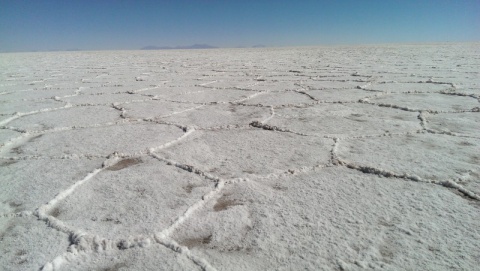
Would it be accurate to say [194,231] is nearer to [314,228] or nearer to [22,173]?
[314,228]

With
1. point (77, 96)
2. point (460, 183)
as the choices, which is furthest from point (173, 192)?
point (77, 96)

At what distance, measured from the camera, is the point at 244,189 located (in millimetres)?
1027

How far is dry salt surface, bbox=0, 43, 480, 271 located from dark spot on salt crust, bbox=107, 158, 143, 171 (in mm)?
10

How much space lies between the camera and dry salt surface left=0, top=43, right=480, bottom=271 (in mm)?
731

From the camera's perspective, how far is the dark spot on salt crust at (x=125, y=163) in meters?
1.23

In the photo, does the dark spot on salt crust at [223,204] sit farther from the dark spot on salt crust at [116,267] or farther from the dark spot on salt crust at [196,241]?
the dark spot on salt crust at [116,267]

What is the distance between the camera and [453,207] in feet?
2.88

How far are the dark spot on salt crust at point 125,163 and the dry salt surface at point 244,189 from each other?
0.03ft

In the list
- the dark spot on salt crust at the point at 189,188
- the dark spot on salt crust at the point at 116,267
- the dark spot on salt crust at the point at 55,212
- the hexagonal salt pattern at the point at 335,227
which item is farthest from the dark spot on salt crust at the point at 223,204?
the dark spot on salt crust at the point at 55,212

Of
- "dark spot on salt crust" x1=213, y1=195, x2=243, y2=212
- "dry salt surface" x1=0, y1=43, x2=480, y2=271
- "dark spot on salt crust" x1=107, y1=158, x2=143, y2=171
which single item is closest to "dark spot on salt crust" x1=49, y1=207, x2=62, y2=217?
"dry salt surface" x1=0, y1=43, x2=480, y2=271

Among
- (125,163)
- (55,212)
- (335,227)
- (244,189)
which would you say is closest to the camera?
(335,227)

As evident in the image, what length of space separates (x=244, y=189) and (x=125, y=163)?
0.51m

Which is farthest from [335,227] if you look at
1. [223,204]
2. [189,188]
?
[189,188]

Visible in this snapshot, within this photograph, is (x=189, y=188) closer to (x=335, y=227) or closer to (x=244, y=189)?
→ (x=244, y=189)
